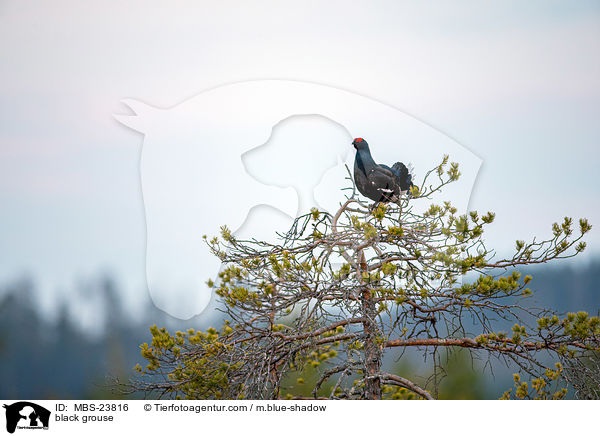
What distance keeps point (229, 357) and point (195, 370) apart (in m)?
0.15

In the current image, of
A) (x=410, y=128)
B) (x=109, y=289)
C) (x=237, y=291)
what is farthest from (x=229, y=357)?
(x=109, y=289)

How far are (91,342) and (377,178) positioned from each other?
4615 mm

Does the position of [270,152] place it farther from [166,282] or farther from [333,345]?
[333,345]

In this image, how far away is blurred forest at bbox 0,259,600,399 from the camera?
607 centimetres

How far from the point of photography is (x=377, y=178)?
8.81 ft

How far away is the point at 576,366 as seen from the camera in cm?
276

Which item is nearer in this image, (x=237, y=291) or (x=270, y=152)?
(x=237, y=291)

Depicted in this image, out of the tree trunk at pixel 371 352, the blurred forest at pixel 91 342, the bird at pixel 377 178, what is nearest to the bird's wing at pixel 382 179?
the bird at pixel 377 178

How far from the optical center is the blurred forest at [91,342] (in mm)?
Answer: 6066
